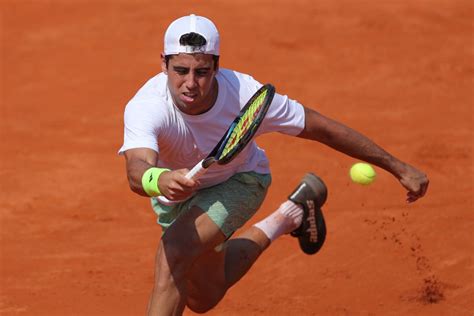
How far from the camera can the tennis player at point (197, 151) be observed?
5297 mm

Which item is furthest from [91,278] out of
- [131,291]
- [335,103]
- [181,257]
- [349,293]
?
[335,103]

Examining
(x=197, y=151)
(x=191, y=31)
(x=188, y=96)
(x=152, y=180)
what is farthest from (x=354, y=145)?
(x=152, y=180)

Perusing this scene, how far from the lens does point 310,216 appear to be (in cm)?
740

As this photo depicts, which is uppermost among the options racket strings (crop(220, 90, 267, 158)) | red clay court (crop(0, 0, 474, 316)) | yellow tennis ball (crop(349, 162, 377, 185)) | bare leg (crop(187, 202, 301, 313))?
racket strings (crop(220, 90, 267, 158))

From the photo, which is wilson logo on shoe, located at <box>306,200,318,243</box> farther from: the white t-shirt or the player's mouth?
the player's mouth

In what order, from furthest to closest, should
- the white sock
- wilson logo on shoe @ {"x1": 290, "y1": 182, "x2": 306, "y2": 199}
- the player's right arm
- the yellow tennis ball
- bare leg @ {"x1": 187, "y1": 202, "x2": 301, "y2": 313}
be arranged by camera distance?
wilson logo on shoe @ {"x1": 290, "y1": 182, "x2": 306, "y2": 199} → the white sock → the yellow tennis ball → bare leg @ {"x1": 187, "y1": 202, "x2": 301, "y2": 313} → the player's right arm

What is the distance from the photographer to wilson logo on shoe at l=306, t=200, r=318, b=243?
738 centimetres

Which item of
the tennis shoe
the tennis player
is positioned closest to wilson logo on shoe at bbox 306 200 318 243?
the tennis shoe

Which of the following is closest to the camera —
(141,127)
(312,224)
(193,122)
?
(141,127)

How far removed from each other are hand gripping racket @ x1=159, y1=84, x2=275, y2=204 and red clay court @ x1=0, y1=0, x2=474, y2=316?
227cm

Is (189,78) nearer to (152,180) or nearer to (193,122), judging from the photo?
(193,122)

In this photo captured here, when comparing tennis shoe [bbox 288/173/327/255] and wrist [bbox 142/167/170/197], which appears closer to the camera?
wrist [bbox 142/167/170/197]

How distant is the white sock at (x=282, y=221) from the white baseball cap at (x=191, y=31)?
1886 mm

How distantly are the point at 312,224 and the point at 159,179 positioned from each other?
9.07 feet
